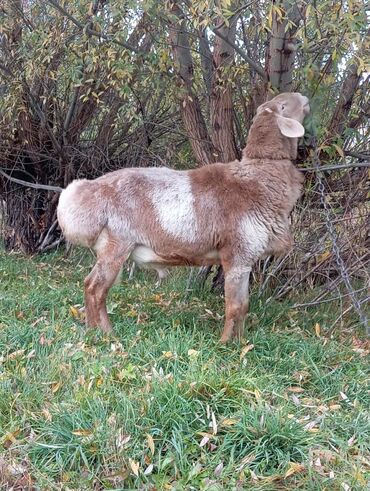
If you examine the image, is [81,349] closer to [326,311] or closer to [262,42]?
[326,311]

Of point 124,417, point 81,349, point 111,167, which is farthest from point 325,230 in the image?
point 111,167

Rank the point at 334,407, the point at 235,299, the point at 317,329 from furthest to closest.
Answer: the point at 317,329
the point at 235,299
the point at 334,407

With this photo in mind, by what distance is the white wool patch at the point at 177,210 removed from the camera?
5.05 m

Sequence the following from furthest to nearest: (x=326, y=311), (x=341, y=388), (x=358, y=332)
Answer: (x=326, y=311) → (x=358, y=332) → (x=341, y=388)

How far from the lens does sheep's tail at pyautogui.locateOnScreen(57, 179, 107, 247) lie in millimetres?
5152

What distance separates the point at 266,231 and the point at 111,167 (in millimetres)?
5150

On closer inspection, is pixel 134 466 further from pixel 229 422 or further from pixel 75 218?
pixel 75 218

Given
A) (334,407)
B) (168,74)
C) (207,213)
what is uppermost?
(168,74)

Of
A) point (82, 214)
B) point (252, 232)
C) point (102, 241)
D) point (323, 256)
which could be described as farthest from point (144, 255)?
point (323, 256)

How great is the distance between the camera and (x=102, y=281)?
17.3ft

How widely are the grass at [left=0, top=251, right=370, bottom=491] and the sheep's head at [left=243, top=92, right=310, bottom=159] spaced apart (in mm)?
1655

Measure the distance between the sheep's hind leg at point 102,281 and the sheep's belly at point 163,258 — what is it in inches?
5.0

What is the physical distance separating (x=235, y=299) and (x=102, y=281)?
1.23m

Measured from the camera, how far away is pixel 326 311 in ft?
20.7
